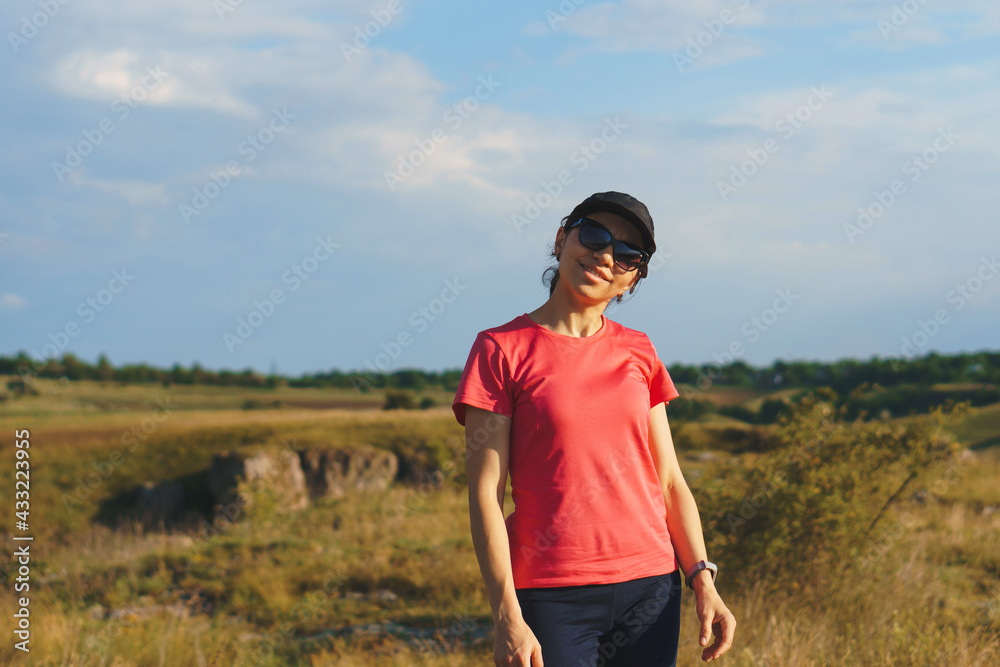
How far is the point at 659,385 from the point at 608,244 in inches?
19.4

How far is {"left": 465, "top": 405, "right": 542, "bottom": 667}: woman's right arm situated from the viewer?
6.68ft

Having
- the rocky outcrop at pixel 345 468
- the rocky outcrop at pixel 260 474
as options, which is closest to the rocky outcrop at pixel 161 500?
the rocky outcrop at pixel 260 474

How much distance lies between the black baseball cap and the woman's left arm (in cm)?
55

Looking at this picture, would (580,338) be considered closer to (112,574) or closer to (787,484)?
(787,484)

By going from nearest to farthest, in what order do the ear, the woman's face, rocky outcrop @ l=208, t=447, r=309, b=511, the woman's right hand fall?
the woman's right hand → the woman's face → the ear → rocky outcrop @ l=208, t=447, r=309, b=511

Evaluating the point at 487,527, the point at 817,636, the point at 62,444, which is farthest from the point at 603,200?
the point at 62,444

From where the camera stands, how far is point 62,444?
117ft

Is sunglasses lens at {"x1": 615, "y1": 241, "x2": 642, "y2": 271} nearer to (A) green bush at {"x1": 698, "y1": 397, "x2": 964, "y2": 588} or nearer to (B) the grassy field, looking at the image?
(B) the grassy field

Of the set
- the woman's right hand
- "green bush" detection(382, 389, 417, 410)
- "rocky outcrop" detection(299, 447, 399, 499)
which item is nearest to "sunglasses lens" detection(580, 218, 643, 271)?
the woman's right hand

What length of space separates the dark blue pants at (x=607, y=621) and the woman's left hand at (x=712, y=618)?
0.08m

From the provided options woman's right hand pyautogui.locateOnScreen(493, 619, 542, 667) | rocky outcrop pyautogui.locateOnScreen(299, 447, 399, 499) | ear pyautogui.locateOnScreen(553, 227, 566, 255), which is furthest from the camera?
rocky outcrop pyautogui.locateOnScreen(299, 447, 399, 499)

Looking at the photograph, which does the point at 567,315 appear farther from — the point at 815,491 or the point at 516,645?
the point at 815,491

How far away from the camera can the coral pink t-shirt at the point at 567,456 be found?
7.12 feet

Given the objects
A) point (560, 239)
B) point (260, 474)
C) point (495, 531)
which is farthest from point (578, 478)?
point (260, 474)
